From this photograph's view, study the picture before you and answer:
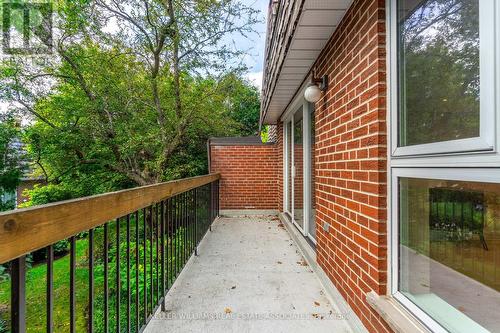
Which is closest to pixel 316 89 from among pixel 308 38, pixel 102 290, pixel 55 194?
pixel 308 38

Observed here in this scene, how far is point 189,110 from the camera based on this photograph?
7.37 meters

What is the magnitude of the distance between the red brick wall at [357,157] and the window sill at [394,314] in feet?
0.19

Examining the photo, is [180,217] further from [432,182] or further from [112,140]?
[112,140]

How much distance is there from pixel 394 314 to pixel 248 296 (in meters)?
1.31

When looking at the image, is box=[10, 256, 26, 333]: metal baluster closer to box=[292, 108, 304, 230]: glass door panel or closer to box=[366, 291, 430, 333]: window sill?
box=[366, 291, 430, 333]: window sill

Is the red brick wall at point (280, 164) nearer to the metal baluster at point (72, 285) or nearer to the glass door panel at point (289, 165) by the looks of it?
the glass door panel at point (289, 165)

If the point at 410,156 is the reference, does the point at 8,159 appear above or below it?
above

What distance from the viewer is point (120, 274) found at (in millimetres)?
2199

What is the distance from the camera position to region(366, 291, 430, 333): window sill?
1289mm

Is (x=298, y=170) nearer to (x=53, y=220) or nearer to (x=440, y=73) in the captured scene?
(x=440, y=73)

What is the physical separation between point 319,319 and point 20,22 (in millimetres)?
7652

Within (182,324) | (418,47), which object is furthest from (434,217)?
(182,324)

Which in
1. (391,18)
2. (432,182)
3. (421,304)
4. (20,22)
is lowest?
(421,304)

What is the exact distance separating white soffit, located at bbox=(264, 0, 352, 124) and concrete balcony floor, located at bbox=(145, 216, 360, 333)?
7.14 feet
